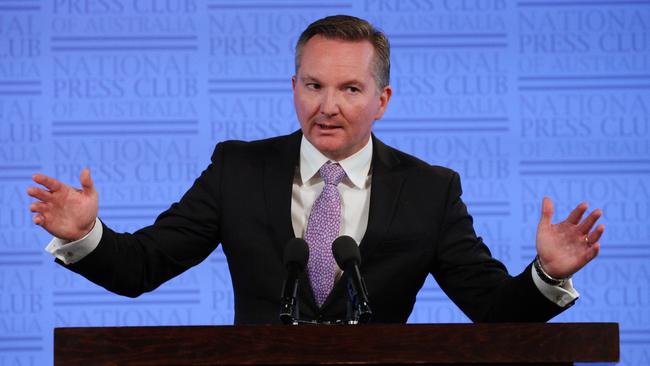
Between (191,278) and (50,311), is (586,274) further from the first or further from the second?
(50,311)

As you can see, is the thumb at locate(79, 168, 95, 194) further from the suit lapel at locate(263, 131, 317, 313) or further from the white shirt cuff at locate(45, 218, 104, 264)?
the suit lapel at locate(263, 131, 317, 313)

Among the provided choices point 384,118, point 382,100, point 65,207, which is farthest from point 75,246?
point 384,118

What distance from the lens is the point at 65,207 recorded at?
1949 millimetres

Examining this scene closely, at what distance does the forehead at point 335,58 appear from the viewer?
242 cm

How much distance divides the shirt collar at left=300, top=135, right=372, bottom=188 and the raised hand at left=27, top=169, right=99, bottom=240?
2.22 feet

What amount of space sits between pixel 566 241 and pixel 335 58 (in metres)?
0.78

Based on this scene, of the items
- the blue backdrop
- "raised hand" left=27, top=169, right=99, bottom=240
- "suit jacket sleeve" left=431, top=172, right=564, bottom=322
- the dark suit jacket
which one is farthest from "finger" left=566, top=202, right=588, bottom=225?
the blue backdrop

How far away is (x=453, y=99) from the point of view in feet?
12.0

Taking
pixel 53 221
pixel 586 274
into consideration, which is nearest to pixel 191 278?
pixel 586 274

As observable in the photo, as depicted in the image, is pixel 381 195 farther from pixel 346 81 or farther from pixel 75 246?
pixel 75 246

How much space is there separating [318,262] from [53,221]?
2.23 ft

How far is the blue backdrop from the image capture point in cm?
357

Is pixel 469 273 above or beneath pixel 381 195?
beneath

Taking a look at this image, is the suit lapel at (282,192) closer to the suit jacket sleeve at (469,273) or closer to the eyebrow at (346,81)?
the eyebrow at (346,81)
